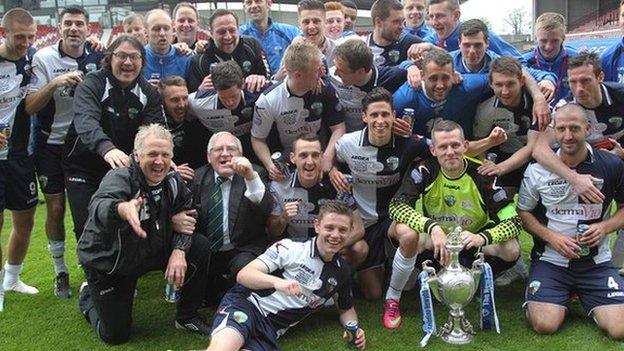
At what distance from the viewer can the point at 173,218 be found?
3734 millimetres

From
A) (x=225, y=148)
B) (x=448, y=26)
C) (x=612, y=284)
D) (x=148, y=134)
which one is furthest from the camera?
(x=448, y=26)

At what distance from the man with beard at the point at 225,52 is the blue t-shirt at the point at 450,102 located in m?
1.27

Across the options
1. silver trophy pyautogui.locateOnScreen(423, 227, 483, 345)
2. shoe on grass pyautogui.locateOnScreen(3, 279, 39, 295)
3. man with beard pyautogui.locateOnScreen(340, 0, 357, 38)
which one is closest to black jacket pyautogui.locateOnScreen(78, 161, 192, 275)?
shoe on grass pyautogui.locateOnScreen(3, 279, 39, 295)

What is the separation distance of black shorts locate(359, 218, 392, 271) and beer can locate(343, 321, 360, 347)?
0.78 meters

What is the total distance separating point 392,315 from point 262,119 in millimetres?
1785

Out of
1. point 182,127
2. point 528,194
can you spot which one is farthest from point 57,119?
point 528,194

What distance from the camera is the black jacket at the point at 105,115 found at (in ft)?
13.2

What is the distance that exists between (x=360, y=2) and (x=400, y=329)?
1259 inches

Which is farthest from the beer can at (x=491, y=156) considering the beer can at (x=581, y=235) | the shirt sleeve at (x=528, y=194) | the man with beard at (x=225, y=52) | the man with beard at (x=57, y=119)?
the man with beard at (x=57, y=119)

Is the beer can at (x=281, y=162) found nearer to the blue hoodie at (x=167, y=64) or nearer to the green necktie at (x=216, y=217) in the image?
the green necktie at (x=216, y=217)

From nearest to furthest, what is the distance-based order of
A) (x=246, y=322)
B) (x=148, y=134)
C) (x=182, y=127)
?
(x=246, y=322) → (x=148, y=134) → (x=182, y=127)

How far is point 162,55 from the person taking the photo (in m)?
5.32

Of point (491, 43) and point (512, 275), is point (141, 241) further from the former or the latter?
point (491, 43)

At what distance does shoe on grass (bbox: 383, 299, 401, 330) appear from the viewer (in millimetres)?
3840
